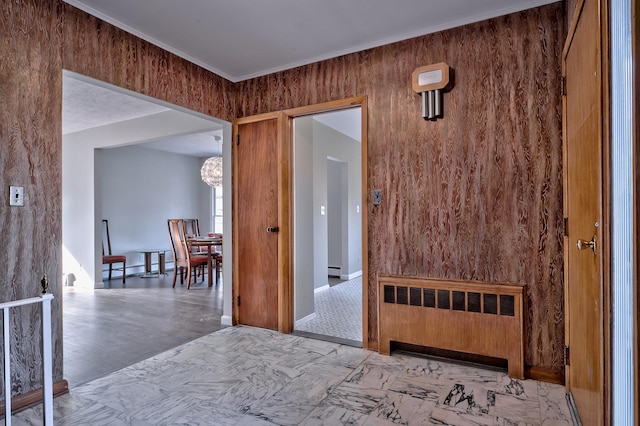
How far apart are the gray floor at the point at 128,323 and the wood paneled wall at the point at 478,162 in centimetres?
192

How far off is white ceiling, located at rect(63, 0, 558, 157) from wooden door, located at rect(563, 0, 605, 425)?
0.90m

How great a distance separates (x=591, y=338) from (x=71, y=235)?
6.97 metres

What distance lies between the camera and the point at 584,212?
1.74 meters

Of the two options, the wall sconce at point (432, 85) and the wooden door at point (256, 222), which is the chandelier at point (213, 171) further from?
the wall sconce at point (432, 85)

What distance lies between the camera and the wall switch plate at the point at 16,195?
211 cm

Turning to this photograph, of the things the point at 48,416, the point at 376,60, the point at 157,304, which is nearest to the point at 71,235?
the point at 157,304

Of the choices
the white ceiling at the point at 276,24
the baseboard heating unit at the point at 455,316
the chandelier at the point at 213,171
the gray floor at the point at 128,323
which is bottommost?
the gray floor at the point at 128,323

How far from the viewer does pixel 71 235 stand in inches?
239

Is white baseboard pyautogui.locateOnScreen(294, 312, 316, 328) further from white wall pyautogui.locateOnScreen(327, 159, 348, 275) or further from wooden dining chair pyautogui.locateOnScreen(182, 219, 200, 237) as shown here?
wooden dining chair pyautogui.locateOnScreen(182, 219, 200, 237)

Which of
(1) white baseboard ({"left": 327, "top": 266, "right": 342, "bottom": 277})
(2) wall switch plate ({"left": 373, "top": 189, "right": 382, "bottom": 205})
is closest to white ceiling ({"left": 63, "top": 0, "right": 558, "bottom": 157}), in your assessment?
(2) wall switch plate ({"left": 373, "top": 189, "right": 382, "bottom": 205})

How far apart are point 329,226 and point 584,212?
17.0ft

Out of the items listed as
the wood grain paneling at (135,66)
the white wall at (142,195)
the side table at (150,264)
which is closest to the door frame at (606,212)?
the wood grain paneling at (135,66)

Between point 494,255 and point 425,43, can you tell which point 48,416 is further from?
point 425,43

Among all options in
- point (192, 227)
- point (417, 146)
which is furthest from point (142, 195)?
point (417, 146)
